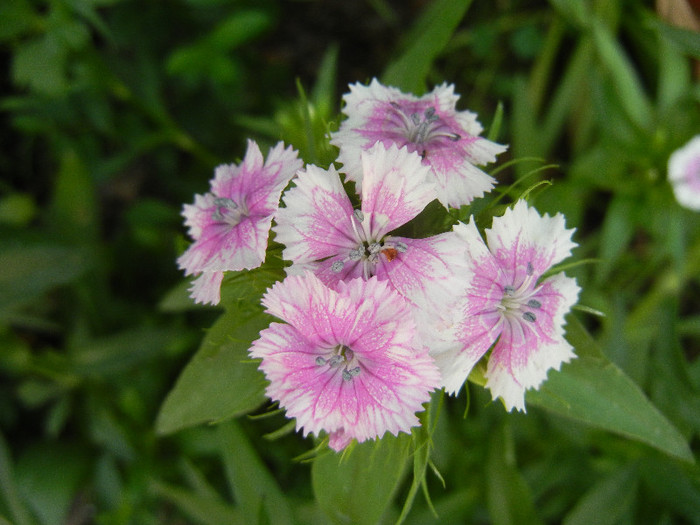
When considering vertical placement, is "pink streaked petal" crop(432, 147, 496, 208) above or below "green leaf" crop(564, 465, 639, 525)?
above

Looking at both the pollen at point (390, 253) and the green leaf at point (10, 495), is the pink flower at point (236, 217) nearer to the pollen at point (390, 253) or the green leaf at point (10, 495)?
the pollen at point (390, 253)

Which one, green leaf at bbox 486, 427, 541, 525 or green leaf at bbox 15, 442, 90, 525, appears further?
green leaf at bbox 15, 442, 90, 525

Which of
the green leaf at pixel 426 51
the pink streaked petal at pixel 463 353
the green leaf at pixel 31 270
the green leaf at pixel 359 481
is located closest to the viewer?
the pink streaked petal at pixel 463 353

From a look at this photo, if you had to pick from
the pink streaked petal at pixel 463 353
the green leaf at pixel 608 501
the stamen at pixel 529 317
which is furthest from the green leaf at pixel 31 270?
the green leaf at pixel 608 501

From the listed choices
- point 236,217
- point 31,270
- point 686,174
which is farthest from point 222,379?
point 686,174

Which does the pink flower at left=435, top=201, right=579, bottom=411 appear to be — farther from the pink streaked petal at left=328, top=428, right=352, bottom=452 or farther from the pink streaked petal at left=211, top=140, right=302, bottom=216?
the pink streaked petal at left=211, top=140, right=302, bottom=216

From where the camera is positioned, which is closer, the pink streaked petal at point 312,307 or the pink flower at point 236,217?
the pink streaked petal at point 312,307

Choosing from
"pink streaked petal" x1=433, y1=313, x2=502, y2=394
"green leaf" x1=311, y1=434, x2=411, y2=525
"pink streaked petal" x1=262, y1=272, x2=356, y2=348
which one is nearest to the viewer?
"pink streaked petal" x1=262, y1=272, x2=356, y2=348

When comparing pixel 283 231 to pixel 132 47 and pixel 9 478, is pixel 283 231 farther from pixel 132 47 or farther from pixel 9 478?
pixel 132 47

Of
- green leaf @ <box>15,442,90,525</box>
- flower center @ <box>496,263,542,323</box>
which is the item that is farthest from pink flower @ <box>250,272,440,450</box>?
green leaf @ <box>15,442,90,525</box>
